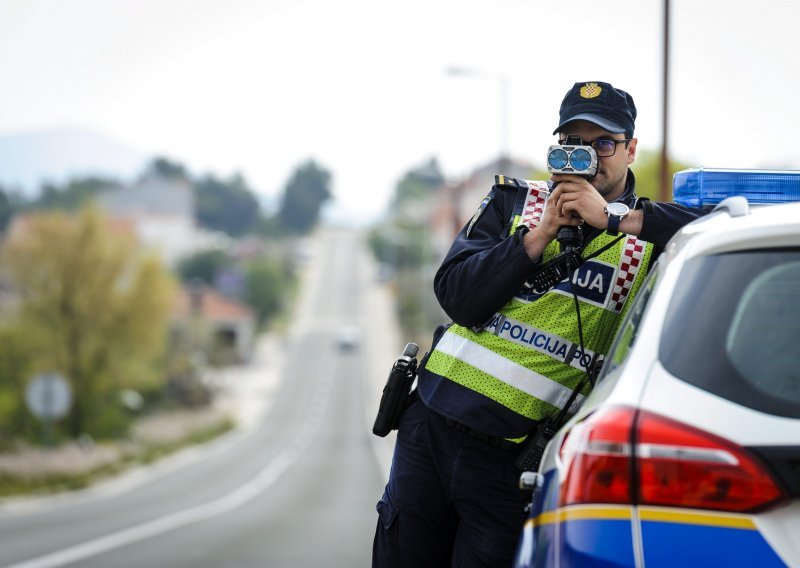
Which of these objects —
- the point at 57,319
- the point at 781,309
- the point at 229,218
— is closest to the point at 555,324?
the point at 781,309

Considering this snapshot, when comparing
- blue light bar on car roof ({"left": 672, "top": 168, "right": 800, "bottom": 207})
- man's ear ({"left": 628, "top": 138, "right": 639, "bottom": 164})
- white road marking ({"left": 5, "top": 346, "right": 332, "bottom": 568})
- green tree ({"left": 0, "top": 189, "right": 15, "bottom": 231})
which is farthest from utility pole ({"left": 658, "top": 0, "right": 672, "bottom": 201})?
green tree ({"left": 0, "top": 189, "right": 15, "bottom": 231})

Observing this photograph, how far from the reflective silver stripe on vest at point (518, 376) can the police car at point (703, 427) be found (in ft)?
2.72

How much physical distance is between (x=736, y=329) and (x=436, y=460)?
1393 millimetres

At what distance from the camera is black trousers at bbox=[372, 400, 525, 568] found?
3.72 meters

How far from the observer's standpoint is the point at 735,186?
141 inches

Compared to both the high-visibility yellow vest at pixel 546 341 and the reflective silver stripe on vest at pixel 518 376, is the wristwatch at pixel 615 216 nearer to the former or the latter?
the high-visibility yellow vest at pixel 546 341

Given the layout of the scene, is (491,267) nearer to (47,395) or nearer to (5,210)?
(47,395)

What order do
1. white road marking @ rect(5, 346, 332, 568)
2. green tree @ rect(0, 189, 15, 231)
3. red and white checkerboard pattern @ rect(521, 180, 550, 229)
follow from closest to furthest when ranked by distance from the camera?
red and white checkerboard pattern @ rect(521, 180, 550, 229) < white road marking @ rect(5, 346, 332, 568) < green tree @ rect(0, 189, 15, 231)

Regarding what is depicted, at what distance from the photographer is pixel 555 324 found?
371cm

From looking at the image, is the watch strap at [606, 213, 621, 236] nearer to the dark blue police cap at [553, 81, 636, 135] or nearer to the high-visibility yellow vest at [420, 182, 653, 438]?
the high-visibility yellow vest at [420, 182, 653, 438]

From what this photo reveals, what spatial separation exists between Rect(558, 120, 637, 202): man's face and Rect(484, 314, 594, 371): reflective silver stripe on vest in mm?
468

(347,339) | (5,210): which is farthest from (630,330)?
(5,210)

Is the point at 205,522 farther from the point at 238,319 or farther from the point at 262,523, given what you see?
the point at 238,319

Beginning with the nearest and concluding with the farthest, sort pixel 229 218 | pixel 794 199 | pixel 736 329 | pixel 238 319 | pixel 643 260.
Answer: pixel 736 329
pixel 794 199
pixel 643 260
pixel 238 319
pixel 229 218
